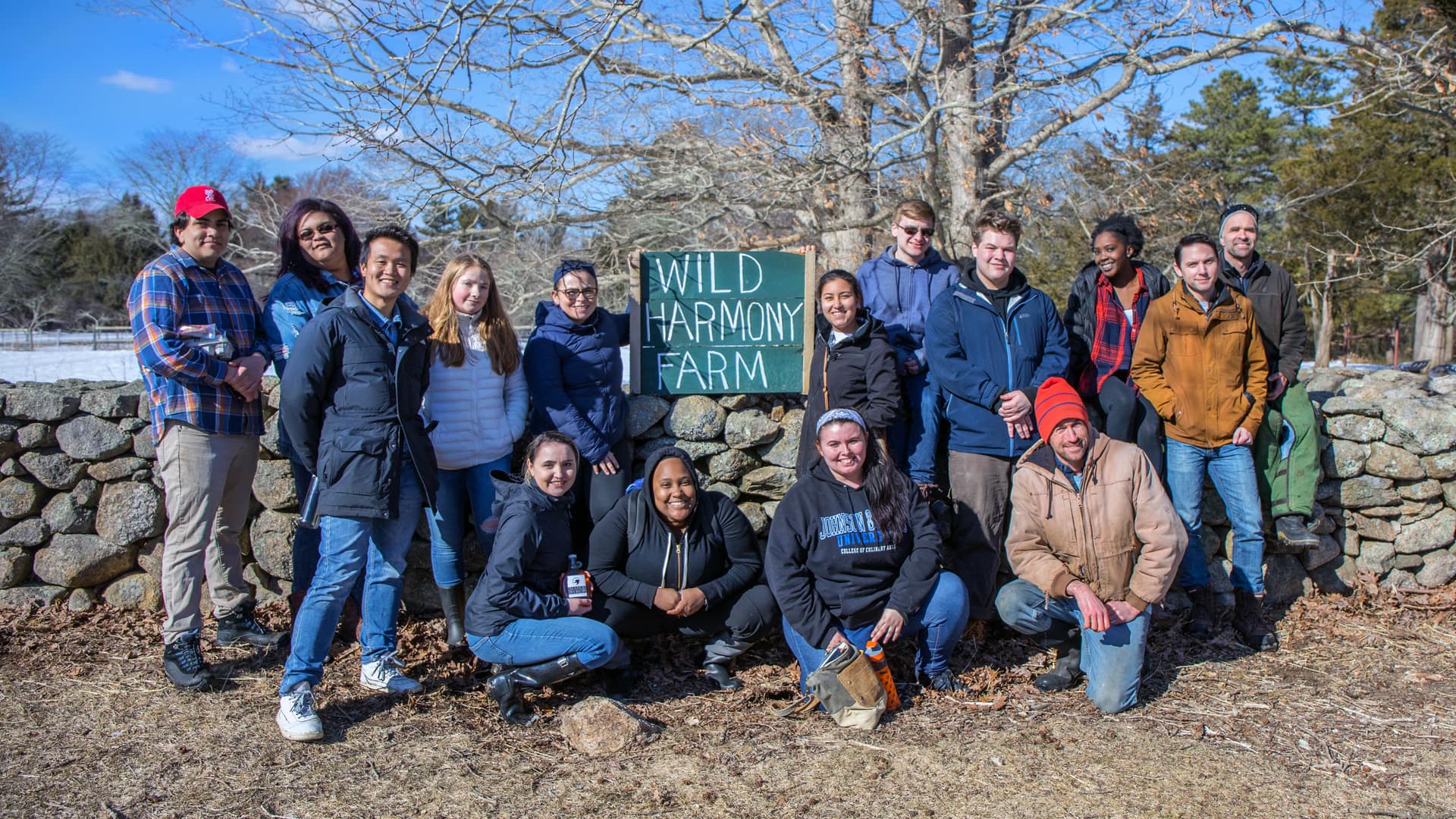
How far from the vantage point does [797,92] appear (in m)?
8.68

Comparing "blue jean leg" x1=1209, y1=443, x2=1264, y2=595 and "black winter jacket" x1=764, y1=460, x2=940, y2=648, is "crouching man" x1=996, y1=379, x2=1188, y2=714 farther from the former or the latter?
"blue jean leg" x1=1209, y1=443, x2=1264, y2=595

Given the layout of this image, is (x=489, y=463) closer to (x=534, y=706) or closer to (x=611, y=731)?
(x=534, y=706)

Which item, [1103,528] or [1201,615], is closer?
[1103,528]

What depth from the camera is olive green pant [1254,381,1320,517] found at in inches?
179

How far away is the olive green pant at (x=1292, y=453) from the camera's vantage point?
454 centimetres

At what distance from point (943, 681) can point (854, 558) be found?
692mm

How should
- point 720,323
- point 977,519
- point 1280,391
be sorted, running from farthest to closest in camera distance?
point 720,323 → point 1280,391 → point 977,519

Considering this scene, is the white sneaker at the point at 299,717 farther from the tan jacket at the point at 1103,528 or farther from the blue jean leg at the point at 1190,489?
the blue jean leg at the point at 1190,489

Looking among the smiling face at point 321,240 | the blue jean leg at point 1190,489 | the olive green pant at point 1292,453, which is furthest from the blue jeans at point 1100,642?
the smiling face at point 321,240

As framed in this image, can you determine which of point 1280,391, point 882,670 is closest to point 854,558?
point 882,670

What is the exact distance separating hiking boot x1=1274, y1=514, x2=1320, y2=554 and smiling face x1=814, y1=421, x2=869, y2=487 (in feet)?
7.63

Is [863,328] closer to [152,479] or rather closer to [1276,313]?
[1276,313]

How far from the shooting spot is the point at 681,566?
3855 millimetres

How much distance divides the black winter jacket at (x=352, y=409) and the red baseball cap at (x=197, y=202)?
808 millimetres
